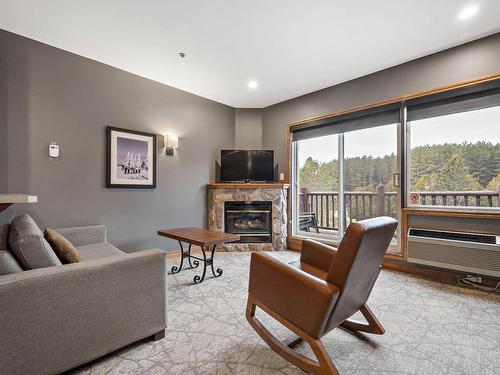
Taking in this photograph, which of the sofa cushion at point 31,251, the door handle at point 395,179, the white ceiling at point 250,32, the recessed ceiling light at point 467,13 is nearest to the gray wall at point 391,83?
the white ceiling at point 250,32

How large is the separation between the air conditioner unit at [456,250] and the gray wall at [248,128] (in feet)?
9.79

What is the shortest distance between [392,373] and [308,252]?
92 cm

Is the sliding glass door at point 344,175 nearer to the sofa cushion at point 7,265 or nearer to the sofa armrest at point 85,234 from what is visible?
the sofa armrest at point 85,234

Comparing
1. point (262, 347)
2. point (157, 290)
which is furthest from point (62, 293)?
point (262, 347)

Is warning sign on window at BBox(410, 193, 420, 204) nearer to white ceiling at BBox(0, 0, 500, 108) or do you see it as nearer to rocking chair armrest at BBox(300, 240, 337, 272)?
white ceiling at BBox(0, 0, 500, 108)

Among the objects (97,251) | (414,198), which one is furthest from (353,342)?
(97,251)

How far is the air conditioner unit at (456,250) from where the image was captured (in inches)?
99.0

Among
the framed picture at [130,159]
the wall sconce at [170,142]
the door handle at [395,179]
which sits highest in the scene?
the wall sconce at [170,142]

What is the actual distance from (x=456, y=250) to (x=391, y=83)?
2.18 metres

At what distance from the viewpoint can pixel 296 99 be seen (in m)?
4.37

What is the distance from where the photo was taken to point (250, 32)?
2553 mm

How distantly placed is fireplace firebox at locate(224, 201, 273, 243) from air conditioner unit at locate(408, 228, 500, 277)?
2.14 m

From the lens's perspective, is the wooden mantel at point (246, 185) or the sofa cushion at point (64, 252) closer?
the sofa cushion at point (64, 252)

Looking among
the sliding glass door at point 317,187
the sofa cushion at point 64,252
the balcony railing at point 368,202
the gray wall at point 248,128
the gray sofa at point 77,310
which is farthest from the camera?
the gray wall at point 248,128
